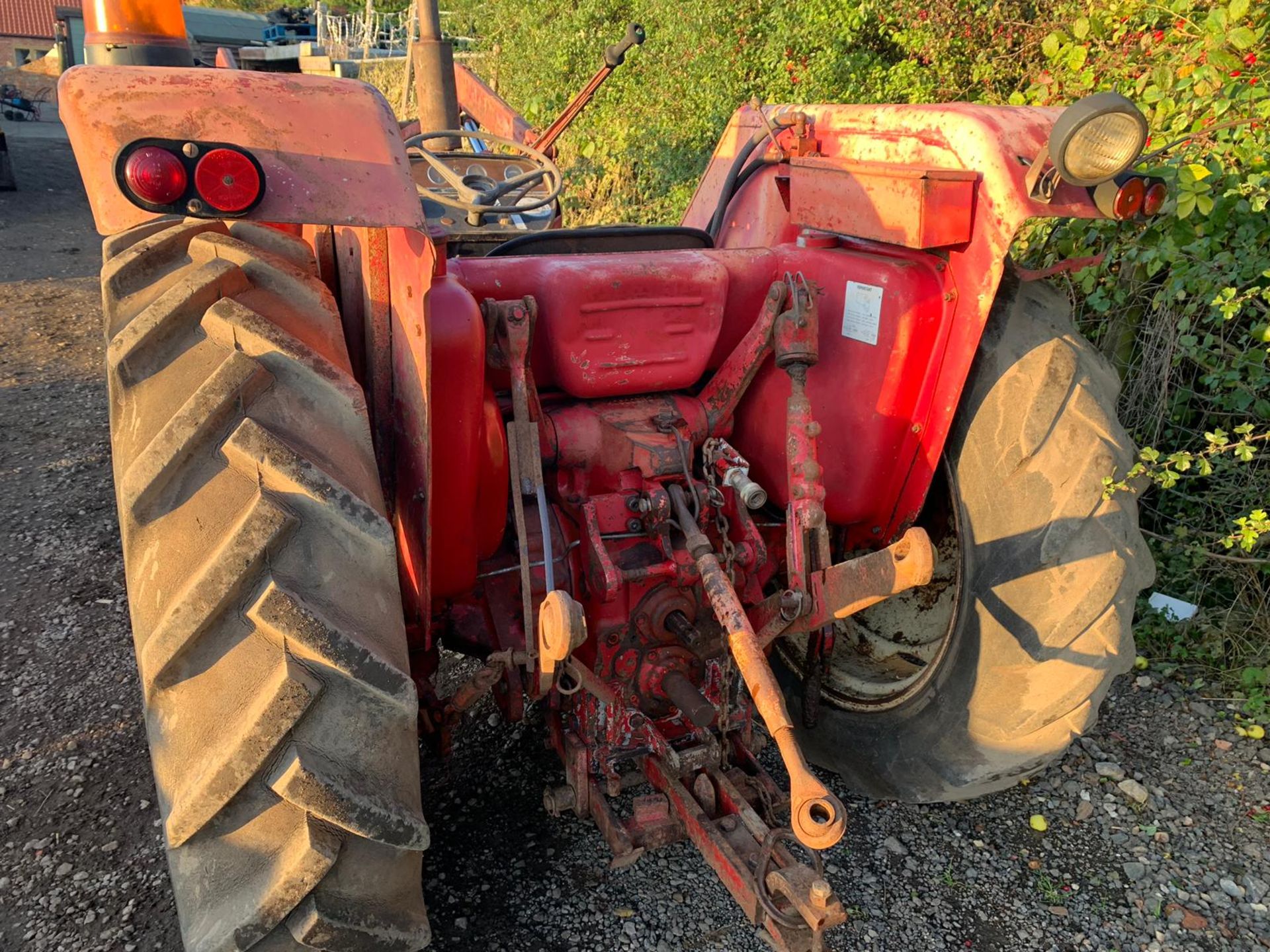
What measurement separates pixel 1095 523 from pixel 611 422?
110 cm

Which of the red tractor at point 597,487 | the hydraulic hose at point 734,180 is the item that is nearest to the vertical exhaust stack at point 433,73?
the hydraulic hose at point 734,180

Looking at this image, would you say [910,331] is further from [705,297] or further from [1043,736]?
[1043,736]

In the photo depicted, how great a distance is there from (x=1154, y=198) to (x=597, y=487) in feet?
4.57

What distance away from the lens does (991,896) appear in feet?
7.43

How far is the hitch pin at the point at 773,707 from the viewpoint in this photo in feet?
4.72

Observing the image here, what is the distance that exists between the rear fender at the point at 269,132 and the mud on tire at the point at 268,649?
0.75 ft

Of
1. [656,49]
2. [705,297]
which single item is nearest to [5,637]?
[705,297]

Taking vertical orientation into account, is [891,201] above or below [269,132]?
below

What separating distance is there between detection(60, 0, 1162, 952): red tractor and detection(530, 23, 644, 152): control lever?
200 cm

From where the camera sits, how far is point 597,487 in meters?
2.12

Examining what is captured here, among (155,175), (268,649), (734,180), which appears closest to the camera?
(268,649)

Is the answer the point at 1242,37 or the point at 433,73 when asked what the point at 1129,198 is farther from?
the point at 433,73

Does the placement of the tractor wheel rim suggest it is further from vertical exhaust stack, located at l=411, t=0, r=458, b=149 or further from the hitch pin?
vertical exhaust stack, located at l=411, t=0, r=458, b=149

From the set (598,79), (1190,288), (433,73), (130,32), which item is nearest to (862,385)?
(1190,288)
